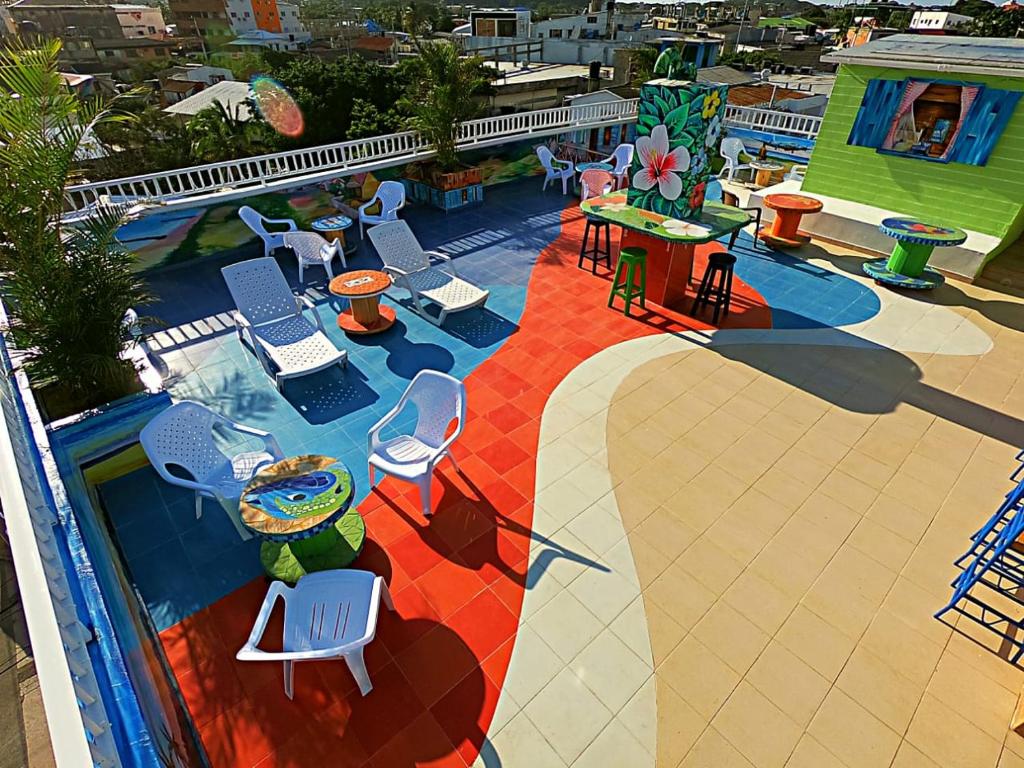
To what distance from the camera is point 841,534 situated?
504 cm

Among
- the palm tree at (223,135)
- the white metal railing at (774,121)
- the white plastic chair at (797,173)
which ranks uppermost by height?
the white metal railing at (774,121)

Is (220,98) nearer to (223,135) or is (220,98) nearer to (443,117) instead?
(223,135)

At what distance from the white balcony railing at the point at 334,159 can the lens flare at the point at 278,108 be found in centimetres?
1221

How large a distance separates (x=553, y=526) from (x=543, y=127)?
12269 millimetres

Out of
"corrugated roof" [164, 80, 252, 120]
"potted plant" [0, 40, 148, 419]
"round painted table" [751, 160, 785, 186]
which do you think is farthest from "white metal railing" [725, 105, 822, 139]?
"corrugated roof" [164, 80, 252, 120]

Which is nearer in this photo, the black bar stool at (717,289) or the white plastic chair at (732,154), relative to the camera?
the black bar stool at (717,289)

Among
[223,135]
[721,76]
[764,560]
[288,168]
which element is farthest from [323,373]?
[223,135]

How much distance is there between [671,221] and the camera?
7.91 m

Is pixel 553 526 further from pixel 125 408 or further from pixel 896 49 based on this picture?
pixel 896 49

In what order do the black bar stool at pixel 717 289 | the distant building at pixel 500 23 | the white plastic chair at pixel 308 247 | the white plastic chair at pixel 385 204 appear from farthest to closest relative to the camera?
1. the distant building at pixel 500 23
2. the white plastic chair at pixel 385 204
3. the white plastic chair at pixel 308 247
4. the black bar stool at pixel 717 289

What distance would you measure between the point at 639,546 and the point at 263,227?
9.30 metres

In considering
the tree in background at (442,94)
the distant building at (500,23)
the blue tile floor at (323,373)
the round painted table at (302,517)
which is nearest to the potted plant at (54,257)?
the blue tile floor at (323,373)

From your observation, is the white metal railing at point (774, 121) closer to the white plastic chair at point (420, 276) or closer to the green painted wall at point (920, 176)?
the green painted wall at point (920, 176)

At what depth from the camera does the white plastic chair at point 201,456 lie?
15.8ft
